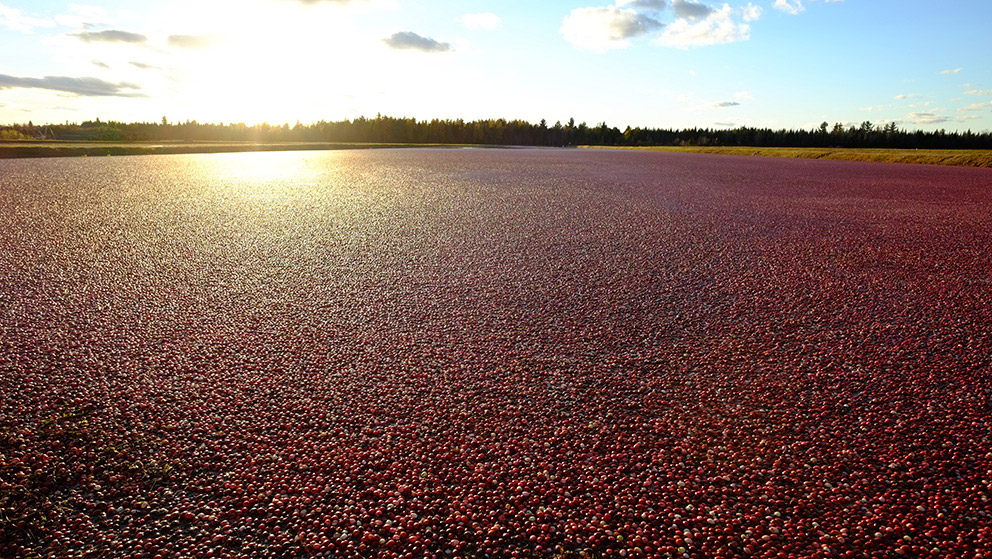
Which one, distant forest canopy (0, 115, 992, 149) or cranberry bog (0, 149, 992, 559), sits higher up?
distant forest canopy (0, 115, 992, 149)

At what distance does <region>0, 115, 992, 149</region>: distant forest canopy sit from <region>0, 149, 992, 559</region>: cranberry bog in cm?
6213

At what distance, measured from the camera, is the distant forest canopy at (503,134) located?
66.9 m

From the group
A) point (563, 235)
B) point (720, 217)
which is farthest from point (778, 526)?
point (720, 217)

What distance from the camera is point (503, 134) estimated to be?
8488 cm

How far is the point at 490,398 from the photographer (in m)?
3.04

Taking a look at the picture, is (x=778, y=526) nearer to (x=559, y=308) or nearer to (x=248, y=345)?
(x=559, y=308)

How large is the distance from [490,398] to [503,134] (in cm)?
8490

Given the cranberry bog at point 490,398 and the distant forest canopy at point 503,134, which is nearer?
the cranberry bog at point 490,398

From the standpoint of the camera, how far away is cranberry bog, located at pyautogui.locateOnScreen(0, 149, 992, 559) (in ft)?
6.98

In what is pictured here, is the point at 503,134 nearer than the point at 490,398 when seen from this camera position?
No

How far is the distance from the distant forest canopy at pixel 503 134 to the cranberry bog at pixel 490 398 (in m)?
62.1

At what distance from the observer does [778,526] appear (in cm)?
215

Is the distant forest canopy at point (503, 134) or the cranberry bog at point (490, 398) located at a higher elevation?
the distant forest canopy at point (503, 134)

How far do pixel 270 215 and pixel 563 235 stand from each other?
4.33 metres
